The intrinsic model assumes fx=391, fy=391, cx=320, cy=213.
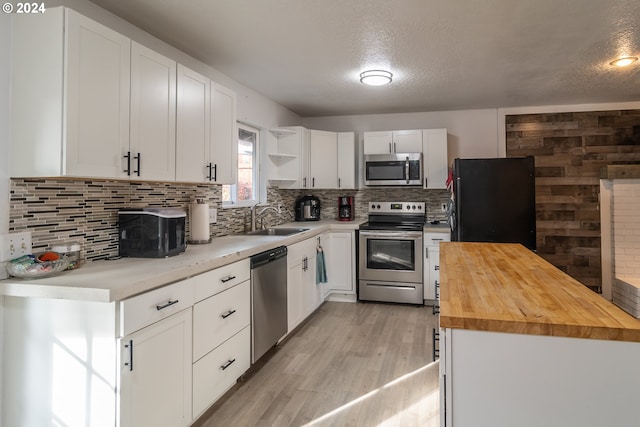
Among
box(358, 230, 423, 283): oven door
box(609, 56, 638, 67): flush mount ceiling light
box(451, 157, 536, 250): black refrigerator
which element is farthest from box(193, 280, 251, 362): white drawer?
box(609, 56, 638, 67): flush mount ceiling light

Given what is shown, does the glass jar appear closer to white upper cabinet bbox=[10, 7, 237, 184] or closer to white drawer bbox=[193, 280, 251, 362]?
white upper cabinet bbox=[10, 7, 237, 184]

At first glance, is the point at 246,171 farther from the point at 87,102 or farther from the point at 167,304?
the point at 167,304

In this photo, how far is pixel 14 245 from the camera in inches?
65.4

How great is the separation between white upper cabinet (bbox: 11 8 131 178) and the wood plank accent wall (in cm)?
445

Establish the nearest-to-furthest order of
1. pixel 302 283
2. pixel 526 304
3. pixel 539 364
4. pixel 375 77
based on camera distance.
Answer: pixel 539 364, pixel 526 304, pixel 375 77, pixel 302 283

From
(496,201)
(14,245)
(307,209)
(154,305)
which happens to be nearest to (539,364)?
(154,305)

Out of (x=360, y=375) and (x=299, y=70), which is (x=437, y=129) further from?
(x=360, y=375)

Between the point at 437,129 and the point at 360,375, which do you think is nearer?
the point at 360,375

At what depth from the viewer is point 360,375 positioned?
2699mm

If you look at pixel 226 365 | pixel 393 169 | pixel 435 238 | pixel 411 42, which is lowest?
pixel 226 365

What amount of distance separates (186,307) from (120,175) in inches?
28.4

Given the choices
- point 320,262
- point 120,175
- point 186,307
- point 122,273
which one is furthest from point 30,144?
point 320,262

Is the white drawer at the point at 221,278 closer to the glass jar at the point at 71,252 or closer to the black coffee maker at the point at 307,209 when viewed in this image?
the glass jar at the point at 71,252

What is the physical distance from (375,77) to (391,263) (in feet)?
6.74
